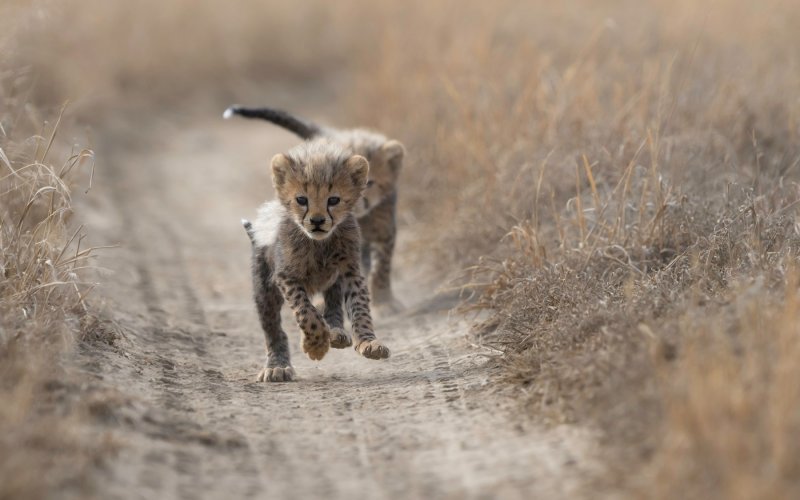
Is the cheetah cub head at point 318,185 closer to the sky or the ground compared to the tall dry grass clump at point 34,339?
closer to the sky

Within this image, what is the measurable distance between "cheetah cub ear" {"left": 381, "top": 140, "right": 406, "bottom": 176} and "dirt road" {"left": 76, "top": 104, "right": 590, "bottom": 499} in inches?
29.6

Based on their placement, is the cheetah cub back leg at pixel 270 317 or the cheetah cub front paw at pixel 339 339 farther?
the cheetah cub back leg at pixel 270 317

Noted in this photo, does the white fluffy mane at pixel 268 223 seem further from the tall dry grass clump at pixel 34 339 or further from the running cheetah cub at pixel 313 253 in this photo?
the tall dry grass clump at pixel 34 339

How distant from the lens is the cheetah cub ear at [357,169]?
5281 mm

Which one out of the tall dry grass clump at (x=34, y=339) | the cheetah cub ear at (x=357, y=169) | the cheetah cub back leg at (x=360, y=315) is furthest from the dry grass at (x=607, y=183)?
the tall dry grass clump at (x=34, y=339)

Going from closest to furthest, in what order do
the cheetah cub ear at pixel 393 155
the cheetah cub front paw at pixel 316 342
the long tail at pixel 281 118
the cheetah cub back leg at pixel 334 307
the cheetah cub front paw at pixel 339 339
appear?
the cheetah cub front paw at pixel 316 342 < the cheetah cub front paw at pixel 339 339 < the cheetah cub back leg at pixel 334 307 < the long tail at pixel 281 118 < the cheetah cub ear at pixel 393 155

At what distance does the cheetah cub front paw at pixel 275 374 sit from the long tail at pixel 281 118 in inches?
67.8

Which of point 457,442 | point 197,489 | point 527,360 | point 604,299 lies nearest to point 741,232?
point 604,299

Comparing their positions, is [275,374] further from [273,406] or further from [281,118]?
[281,118]

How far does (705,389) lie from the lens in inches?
125

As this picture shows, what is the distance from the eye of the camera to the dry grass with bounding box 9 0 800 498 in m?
3.35

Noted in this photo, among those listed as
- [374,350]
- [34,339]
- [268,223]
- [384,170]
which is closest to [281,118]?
[384,170]

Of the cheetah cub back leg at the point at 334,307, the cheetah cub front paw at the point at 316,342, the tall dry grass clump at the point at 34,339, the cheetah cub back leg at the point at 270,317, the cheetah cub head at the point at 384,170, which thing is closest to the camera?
the tall dry grass clump at the point at 34,339

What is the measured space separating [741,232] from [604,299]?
2.77 ft
